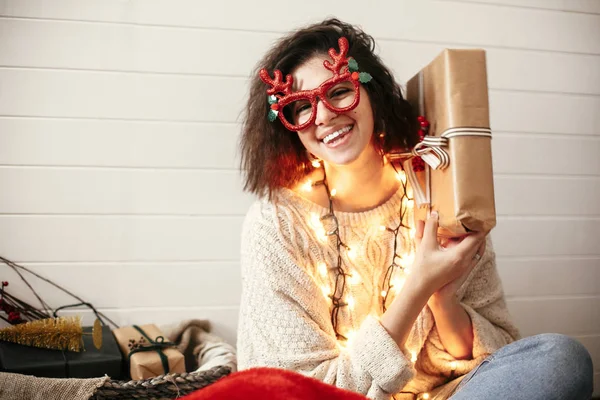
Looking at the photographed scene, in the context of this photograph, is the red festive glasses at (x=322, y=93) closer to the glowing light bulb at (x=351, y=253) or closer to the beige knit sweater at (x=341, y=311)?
the beige knit sweater at (x=341, y=311)

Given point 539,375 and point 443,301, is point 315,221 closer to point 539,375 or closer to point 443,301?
point 443,301

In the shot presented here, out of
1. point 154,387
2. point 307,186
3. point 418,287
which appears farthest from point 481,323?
point 154,387

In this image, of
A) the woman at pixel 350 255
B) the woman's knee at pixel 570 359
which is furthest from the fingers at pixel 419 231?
the woman's knee at pixel 570 359

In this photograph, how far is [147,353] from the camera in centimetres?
156

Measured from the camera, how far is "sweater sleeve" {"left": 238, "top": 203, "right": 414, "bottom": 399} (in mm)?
1196

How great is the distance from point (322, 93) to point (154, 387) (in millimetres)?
797

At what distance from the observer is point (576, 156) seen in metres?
2.08

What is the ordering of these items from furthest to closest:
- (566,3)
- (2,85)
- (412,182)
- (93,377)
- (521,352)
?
(566,3), (2,85), (93,377), (412,182), (521,352)

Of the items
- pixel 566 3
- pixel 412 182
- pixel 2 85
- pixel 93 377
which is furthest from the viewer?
pixel 566 3

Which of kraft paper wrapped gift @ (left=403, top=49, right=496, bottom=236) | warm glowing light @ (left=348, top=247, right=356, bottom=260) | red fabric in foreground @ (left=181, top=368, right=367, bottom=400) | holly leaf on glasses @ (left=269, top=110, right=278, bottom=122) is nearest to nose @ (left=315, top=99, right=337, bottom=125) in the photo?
holly leaf on glasses @ (left=269, top=110, right=278, bottom=122)

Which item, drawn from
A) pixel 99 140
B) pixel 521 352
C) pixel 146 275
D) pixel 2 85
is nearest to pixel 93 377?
pixel 146 275

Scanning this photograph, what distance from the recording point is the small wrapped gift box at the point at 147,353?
59.8 inches

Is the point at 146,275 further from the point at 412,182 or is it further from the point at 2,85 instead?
the point at 412,182

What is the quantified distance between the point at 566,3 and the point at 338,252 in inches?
51.3
